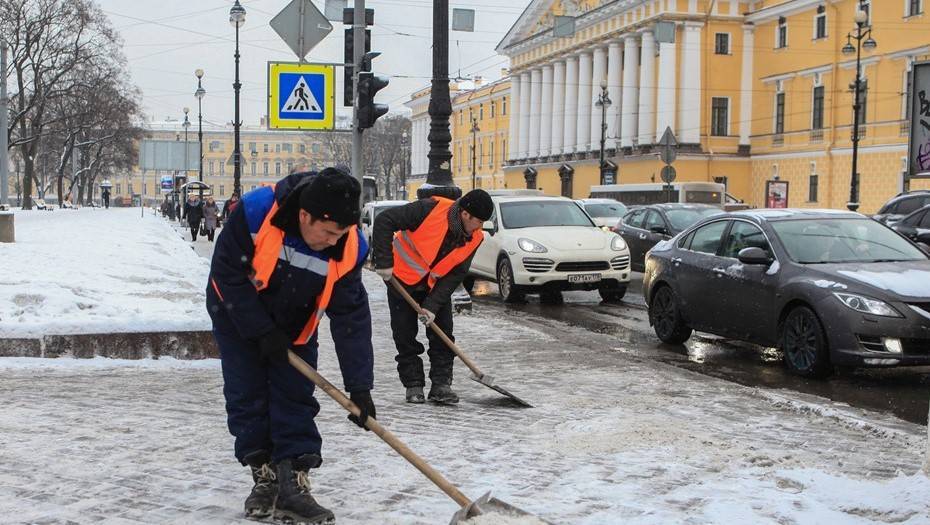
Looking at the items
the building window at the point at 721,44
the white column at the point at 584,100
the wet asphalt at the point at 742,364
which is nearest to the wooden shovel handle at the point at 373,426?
the wet asphalt at the point at 742,364

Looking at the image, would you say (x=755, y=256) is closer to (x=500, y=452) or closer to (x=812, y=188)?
(x=500, y=452)

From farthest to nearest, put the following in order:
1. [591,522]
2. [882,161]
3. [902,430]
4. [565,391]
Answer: [882,161] < [565,391] < [902,430] < [591,522]

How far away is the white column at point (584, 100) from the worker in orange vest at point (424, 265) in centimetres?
6841

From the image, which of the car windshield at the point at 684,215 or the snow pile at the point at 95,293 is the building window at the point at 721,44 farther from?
the snow pile at the point at 95,293

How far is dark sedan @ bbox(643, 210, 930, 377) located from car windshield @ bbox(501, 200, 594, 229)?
525 cm

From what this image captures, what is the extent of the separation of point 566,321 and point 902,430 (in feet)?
22.7

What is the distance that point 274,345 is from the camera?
4016 mm

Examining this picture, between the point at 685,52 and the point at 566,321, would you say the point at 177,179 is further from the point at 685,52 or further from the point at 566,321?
the point at 566,321

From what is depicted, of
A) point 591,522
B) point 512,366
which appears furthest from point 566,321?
point 591,522

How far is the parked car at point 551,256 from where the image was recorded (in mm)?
15062

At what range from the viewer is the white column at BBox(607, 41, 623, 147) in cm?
6975

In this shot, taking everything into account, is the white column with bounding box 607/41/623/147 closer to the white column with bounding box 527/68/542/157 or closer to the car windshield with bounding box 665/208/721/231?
the white column with bounding box 527/68/542/157

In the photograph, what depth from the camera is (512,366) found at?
8.92 m

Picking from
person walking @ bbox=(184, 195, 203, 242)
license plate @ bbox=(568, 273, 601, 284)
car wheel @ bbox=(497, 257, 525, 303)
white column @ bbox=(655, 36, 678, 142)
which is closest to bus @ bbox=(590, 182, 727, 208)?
white column @ bbox=(655, 36, 678, 142)
